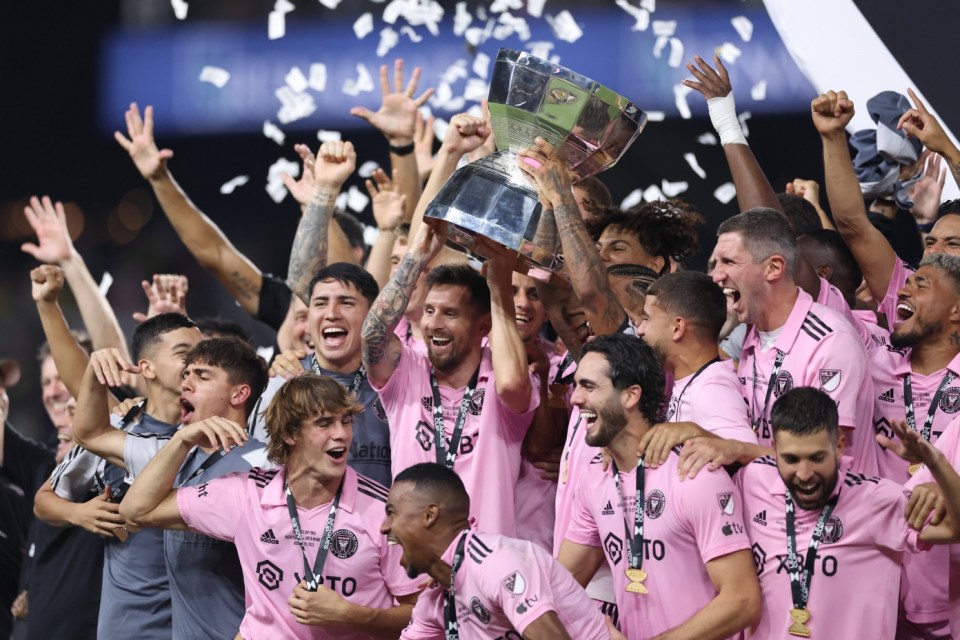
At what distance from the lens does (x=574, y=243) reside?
13.1 feet

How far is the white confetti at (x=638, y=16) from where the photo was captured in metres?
6.91

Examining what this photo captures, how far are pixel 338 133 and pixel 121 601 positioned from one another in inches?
135

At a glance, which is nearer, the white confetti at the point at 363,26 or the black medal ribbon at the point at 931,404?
the black medal ribbon at the point at 931,404

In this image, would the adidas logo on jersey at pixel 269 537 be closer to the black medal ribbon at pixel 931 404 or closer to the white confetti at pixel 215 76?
the black medal ribbon at pixel 931 404

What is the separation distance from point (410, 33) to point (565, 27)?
2.79 feet

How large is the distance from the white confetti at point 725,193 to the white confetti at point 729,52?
22.6 inches

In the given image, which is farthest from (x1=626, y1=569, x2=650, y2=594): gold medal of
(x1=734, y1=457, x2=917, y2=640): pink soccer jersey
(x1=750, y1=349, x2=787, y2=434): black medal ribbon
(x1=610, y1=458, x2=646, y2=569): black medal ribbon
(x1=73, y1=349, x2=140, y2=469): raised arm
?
(x1=73, y1=349, x2=140, y2=469): raised arm

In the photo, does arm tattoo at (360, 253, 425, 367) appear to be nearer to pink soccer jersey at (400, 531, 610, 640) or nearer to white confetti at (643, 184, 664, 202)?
pink soccer jersey at (400, 531, 610, 640)

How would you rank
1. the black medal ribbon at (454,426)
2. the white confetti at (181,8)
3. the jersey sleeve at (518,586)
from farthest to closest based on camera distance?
the white confetti at (181,8) → the black medal ribbon at (454,426) → the jersey sleeve at (518,586)

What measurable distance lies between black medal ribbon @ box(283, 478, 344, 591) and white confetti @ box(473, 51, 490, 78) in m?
3.60

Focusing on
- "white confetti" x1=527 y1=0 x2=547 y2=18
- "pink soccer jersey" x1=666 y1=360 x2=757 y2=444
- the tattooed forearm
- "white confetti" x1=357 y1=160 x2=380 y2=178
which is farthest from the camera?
"white confetti" x1=357 y1=160 x2=380 y2=178

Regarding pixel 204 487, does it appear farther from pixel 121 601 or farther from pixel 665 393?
pixel 665 393

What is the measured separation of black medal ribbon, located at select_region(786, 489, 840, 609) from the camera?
3.53 meters

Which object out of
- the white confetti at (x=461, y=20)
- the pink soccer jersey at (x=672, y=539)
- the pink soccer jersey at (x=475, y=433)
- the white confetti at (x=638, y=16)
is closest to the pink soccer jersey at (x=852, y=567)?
the pink soccer jersey at (x=672, y=539)
